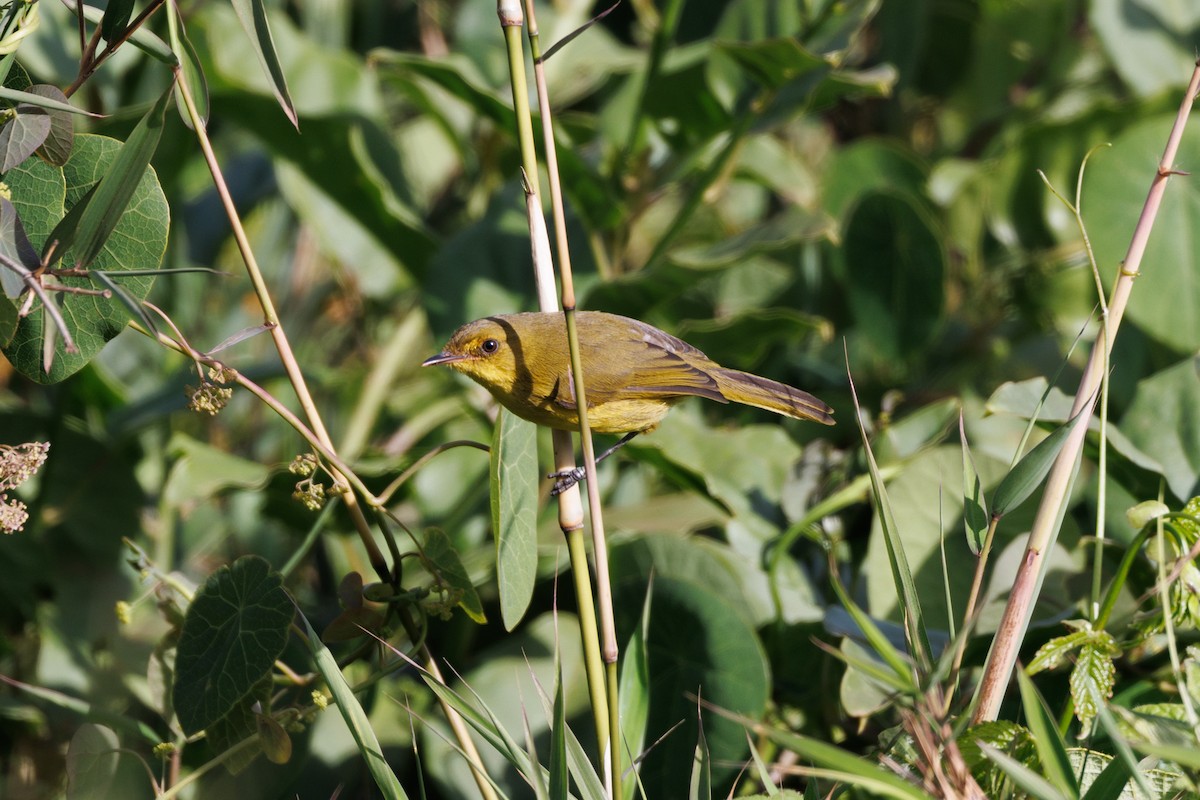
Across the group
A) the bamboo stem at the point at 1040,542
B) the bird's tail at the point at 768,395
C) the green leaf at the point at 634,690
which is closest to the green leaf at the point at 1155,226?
the bird's tail at the point at 768,395

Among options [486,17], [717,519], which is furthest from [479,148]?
[717,519]

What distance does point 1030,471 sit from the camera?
3.86 feet

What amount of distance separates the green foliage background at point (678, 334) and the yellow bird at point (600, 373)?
130mm

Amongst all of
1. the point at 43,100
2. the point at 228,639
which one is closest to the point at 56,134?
the point at 43,100

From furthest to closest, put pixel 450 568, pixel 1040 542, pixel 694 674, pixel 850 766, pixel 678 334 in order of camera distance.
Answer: pixel 678 334, pixel 694 674, pixel 450 568, pixel 1040 542, pixel 850 766

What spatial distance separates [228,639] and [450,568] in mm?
271

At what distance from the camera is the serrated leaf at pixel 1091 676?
127cm

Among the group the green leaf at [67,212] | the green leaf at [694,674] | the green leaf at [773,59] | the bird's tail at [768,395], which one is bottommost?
the green leaf at [694,674]

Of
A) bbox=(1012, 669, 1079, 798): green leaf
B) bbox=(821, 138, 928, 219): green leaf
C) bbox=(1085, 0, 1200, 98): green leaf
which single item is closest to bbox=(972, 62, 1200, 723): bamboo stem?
bbox=(1012, 669, 1079, 798): green leaf

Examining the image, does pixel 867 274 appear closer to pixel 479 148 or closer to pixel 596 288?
pixel 596 288

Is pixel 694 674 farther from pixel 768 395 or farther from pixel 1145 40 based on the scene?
pixel 1145 40

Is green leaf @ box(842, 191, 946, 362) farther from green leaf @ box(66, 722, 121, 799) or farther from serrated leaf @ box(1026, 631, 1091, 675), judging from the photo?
green leaf @ box(66, 722, 121, 799)

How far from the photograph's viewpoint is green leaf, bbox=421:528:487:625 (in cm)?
137

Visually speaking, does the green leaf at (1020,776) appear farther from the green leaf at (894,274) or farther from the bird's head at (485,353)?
the green leaf at (894,274)
